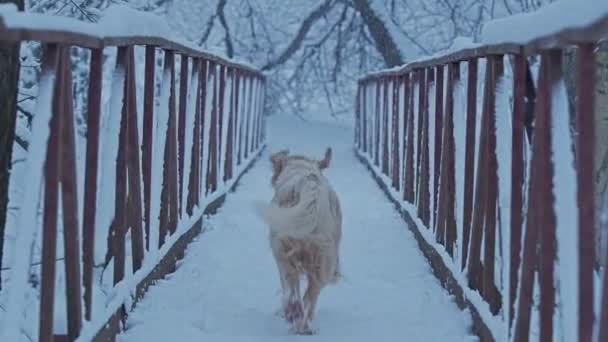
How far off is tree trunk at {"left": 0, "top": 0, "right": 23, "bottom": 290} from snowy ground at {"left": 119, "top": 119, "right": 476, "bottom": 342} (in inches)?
33.9

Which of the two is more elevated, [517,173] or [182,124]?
[517,173]

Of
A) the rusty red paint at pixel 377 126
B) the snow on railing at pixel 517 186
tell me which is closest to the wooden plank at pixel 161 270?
the snow on railing at pixel 517 186

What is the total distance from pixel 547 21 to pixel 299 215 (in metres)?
2.19

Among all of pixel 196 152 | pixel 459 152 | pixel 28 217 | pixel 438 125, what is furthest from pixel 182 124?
pixel 28 217

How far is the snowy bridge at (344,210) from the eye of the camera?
3.70 m

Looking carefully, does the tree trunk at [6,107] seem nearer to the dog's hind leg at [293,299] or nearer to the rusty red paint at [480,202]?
the dog's hind leg at [293,299]

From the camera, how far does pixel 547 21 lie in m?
3.81

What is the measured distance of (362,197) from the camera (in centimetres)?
1270

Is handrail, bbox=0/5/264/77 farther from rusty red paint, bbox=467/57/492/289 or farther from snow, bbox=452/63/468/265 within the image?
snow, bbox=452/63/468/265

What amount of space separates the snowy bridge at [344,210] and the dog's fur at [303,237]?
182 mm

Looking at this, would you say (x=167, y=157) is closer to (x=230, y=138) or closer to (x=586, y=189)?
(x=586, y=189)

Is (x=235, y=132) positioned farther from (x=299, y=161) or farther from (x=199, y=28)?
(x=199, y=28)

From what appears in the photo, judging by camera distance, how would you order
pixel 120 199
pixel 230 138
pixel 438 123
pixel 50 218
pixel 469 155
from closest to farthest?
pixel 50 218, pixel 120 199, pixel 469 155, pixel 438 123, pixel 230 138

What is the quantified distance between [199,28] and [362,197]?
11014 mm
